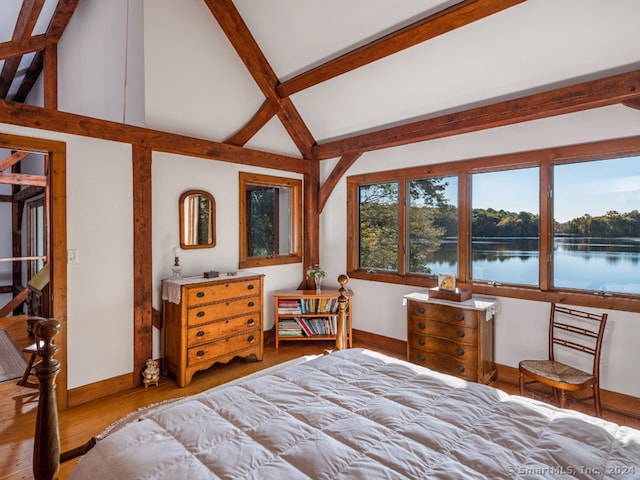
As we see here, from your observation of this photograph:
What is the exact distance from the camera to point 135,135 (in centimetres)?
322

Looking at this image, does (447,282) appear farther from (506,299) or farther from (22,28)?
(22,28)

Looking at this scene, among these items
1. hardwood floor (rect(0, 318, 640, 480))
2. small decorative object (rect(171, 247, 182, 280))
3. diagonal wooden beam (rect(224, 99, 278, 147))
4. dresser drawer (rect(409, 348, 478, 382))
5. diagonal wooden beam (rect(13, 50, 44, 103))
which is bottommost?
hardwood floor (rect(0, 318, 640, 480))

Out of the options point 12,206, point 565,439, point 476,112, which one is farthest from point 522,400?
point 12,206

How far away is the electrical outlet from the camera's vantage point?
2887 millimetres

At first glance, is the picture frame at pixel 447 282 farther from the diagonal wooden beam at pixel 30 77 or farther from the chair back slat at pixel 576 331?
the diagonal wooden beam at pixel 30 77

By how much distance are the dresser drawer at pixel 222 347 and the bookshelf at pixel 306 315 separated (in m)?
0.57

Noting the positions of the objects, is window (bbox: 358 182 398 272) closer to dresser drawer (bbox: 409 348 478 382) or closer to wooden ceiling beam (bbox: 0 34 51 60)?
dresser drawer (bbox: 409 348 478 382)

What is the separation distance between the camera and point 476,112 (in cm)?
327

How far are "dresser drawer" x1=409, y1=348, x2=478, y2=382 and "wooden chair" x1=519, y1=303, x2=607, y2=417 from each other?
1.33 ft

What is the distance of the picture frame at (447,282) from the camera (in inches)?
136

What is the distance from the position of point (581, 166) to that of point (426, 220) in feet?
4.92

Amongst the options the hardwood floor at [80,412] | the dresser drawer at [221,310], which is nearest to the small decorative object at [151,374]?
the hardwood floor at [80,412]

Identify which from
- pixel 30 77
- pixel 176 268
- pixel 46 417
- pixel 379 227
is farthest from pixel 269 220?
pixel 30 77

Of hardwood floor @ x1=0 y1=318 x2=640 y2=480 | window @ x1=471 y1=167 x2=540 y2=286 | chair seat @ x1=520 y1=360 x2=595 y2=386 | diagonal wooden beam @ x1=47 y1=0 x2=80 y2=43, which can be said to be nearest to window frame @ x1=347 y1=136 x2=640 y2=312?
window @ x1=471 y1=167 x2=540 y2=286
